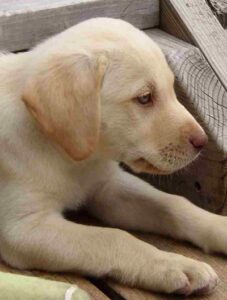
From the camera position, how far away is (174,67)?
3.27 m

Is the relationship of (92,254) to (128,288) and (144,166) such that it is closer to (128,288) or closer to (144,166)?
(128,288)

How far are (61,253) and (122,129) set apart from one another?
1.57 feet

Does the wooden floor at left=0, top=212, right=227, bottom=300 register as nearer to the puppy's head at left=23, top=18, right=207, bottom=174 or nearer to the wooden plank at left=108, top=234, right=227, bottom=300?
the wooden plank at left=108, top=234, right=227, bottom=300

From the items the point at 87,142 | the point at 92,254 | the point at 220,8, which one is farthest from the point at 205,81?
the point at 92,254

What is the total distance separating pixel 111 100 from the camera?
268cm

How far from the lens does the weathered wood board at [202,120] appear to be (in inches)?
123

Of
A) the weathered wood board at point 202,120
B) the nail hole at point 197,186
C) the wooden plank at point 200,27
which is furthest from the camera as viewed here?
the wooden plank at point 200,27

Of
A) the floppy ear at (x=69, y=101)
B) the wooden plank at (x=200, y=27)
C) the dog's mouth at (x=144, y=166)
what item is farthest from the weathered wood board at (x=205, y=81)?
the floppy ear at (x=69, y=101)

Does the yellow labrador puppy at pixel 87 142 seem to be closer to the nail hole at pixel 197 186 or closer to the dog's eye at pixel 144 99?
the dog's eye at pixel 144 99

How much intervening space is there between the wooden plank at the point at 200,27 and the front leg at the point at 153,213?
2.26 feet

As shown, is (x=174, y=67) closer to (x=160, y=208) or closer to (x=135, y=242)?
(x=160, y=208)

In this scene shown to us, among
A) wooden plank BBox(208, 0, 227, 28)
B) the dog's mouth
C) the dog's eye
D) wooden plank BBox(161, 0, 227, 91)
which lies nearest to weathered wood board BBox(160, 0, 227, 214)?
wooden plank BBox(161, 0, 227, 91)

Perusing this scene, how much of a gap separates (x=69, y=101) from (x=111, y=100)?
0.18 m

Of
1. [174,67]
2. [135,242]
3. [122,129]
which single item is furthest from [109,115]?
[174,67]
